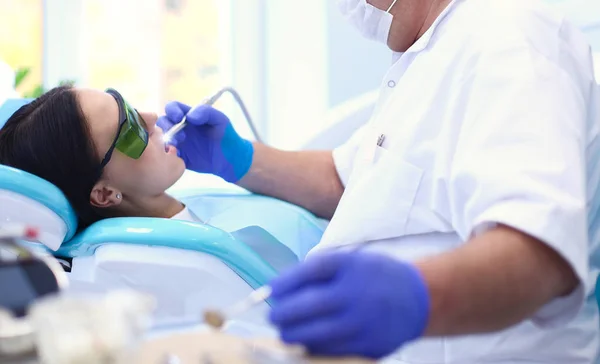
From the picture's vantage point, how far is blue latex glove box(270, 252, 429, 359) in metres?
0.58

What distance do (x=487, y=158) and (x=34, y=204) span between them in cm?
93

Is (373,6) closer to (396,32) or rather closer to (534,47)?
(396,32)

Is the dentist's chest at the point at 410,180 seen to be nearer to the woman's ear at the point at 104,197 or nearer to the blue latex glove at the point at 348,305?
the blue latex glove at the point at 348,305

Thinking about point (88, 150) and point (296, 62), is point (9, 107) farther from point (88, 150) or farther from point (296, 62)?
point (296, 62)

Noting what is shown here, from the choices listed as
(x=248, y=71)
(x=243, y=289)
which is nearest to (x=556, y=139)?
(x=243, y=289)

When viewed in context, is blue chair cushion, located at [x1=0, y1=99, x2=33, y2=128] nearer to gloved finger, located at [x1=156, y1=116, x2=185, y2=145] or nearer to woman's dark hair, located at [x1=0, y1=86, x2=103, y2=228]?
woman's dark hair, located at [x1=0, y1=86, x2=103, y2=228]

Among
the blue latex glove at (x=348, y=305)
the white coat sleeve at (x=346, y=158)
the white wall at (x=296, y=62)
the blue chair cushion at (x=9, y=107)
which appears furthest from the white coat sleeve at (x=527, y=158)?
the white wall at (x=296, y=62)

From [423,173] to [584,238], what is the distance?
29 cm

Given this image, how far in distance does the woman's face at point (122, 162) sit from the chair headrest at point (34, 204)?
0.65 feet

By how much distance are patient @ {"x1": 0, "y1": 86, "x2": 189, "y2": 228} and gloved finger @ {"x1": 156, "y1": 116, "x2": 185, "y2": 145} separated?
0.09 feet

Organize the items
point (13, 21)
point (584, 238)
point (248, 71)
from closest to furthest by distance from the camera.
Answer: point (584, 238) → point (13, 21) → point (248, 71)

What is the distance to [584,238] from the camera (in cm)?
78

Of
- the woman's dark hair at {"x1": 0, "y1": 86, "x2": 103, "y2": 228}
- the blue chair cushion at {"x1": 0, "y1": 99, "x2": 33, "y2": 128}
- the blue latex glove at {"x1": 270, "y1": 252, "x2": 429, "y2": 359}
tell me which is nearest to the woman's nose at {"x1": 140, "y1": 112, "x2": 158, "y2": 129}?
the woman's dark hair at {"x1": 0, "y1": 86, "x2": 103, "y2": 228}

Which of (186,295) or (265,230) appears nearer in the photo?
(186,295)
